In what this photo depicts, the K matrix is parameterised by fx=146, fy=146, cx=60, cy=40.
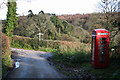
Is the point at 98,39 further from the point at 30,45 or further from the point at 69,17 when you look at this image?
the point at 69,17

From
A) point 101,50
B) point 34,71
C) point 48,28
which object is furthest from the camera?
point 48,28

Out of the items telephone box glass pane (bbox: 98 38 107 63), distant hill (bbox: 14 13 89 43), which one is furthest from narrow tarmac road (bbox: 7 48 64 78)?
distant hill (bbox: 14 13 89 43)

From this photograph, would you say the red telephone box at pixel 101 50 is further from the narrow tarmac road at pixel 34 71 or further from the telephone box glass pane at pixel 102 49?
the narrow tarmac road at pixel 34 71

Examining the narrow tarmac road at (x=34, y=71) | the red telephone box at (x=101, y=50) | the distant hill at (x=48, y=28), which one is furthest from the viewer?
the distant hill at (x=48, y=28)

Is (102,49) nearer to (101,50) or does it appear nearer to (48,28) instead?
(101,50)

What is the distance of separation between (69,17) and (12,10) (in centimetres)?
1840

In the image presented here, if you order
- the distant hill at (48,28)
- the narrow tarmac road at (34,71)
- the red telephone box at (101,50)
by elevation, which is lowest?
Answer: the narrow tarmac road at (34,71)

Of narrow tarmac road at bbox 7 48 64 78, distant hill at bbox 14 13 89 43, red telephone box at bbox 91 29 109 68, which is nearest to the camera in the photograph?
narrow tarmac road at bbox 7 48 64 78

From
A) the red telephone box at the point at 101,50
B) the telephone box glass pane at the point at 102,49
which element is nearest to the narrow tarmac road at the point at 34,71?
the red telephone box at the point at 101,50

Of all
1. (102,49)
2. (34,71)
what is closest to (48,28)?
(34,71)

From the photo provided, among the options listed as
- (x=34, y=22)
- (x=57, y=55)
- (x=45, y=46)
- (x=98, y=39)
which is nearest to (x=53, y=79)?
(x=98, y=39)

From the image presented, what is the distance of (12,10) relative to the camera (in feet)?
88.9

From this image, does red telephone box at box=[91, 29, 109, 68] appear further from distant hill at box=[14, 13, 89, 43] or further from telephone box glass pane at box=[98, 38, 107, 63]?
distant hill at box=[14, 13, 89, 43]

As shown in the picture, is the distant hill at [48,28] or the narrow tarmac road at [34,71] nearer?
the narrow tarmac road at [34,71]
